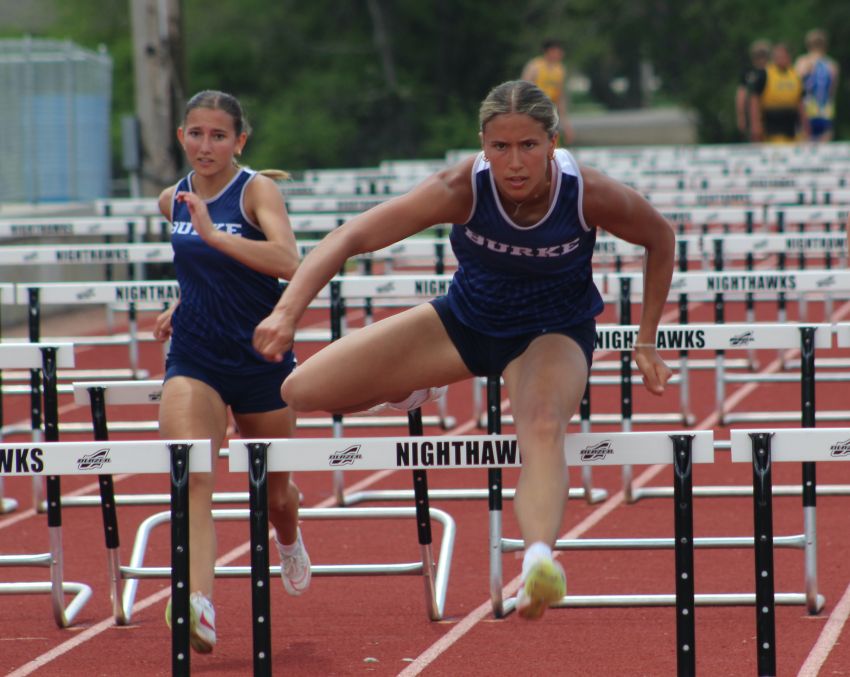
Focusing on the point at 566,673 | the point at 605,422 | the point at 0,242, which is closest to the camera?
the point at 566,673

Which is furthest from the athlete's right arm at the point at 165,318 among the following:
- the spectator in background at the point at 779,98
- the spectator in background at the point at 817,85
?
the spectator in background at the point at 817,85

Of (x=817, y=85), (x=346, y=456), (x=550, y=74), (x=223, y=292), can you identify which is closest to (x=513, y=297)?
(x=346, y=456)

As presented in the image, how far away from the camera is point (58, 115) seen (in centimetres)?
1712

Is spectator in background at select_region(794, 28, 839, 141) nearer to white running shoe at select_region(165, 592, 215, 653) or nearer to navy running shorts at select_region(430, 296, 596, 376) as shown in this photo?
navy running shorts at select_region(430, 296, 596, 376)

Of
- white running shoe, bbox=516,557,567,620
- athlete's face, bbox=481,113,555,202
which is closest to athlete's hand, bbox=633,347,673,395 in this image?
athlete's face, bbox=481,113,555,202

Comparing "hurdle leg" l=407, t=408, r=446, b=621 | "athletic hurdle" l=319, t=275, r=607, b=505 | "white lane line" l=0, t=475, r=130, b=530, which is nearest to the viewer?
"hurdle leg" l=407, t=408, r=446, b=621

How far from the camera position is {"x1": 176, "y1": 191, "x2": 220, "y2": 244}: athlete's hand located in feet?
17.1

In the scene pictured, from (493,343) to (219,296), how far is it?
105 centimetres

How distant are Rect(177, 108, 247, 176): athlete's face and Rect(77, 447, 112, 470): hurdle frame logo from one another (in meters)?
1.44

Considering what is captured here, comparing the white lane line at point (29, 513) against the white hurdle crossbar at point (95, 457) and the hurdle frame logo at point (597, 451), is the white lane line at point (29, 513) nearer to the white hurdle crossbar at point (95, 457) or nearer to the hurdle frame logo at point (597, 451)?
the white hurdle crossbar at point (95, 457)

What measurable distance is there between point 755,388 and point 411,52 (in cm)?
2641

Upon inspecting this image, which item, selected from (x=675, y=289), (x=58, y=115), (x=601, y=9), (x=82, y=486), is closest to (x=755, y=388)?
(x=675, y=289)

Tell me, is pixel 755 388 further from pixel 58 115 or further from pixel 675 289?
pixel 58 115

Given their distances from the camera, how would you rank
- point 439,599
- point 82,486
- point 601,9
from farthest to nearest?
1. point 601,9
2. point 82,486
3. point 439,599
